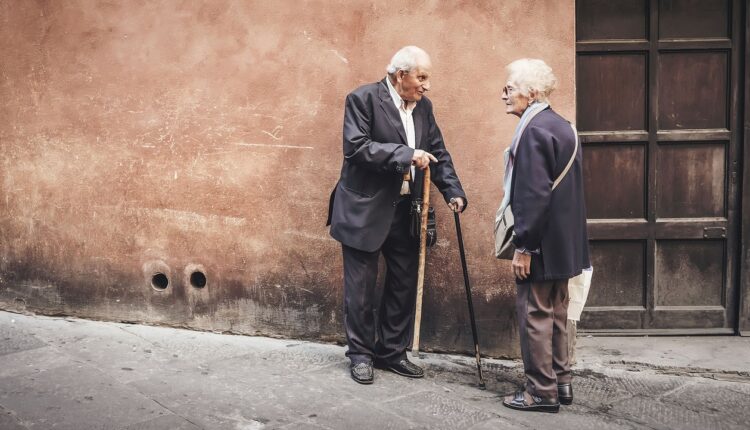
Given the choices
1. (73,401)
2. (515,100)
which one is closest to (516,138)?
(515,100)

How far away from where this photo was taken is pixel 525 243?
382 centimetres

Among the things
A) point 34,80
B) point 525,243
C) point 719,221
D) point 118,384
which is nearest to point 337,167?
point 525,243

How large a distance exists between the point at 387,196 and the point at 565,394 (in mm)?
1426

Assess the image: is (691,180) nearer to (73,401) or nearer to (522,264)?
(522,264)

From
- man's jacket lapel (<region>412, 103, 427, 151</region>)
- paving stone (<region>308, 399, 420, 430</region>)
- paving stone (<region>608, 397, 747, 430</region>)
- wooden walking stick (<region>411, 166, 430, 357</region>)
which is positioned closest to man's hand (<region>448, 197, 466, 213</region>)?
wooden walking stick (<region>411, 166, 430, 357</region>)

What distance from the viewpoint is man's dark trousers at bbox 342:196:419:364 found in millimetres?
4402

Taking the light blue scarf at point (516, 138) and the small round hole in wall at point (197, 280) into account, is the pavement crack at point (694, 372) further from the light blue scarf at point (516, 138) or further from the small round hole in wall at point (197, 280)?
the small round hole in wall at point (197, 280)

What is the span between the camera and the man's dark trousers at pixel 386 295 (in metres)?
4.40

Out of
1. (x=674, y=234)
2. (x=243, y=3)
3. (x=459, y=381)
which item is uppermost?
(x=243, y=3)

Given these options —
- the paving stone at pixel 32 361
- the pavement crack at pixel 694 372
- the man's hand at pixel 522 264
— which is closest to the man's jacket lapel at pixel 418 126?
the man's hand at pixel 522 264

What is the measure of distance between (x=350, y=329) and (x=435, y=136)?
1.22 m

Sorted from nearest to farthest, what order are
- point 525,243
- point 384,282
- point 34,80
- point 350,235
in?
point 525,243, point 350,235, point 384,282, point 34,80

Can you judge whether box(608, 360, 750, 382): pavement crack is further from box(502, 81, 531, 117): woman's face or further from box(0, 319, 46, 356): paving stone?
Result: box(0, 319, 46, 356): paving stone

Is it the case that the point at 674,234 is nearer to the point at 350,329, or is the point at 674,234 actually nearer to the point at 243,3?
the point at 350,329
